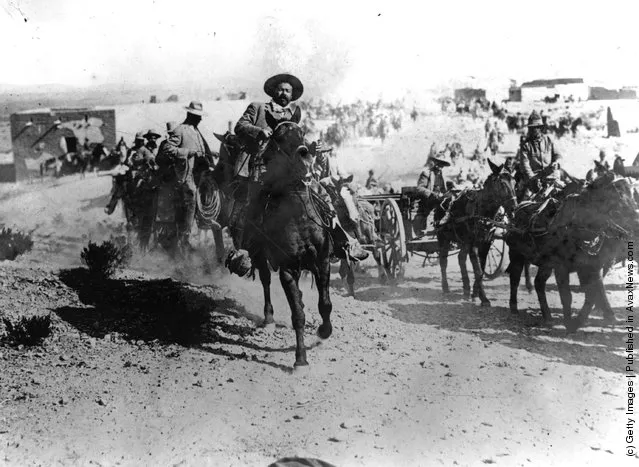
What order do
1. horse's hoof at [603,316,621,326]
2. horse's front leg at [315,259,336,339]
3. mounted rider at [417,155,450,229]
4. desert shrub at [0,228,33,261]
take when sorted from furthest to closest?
mounted rider at [417,155,450,229] → desert shrub at [0,228,33,261] → horse's hoof at [603,316,621,326] → horse's front leg at [315,259,336,339]

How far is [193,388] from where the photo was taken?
6457 millimetres

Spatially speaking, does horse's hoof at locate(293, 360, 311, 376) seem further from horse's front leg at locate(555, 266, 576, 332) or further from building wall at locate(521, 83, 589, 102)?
building wall at locate(521, 83, 589, 102)

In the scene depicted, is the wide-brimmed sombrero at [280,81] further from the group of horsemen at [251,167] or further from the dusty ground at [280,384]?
the dusty ground at [280,384]

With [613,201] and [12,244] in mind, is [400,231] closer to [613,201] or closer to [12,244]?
[613,201]

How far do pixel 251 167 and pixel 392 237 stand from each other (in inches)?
142

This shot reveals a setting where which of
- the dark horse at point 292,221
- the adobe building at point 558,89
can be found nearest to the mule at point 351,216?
the dark horse at point 292,221

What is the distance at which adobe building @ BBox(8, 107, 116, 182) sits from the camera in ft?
32.2

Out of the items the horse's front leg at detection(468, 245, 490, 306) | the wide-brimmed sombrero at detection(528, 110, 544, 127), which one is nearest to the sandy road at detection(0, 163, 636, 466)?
the horse's front leg at detection(468, 245, 490, 306)

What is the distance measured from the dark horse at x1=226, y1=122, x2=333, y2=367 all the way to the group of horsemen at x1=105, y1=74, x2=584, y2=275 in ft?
0.39

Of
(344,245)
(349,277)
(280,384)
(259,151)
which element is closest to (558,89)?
(349,277)

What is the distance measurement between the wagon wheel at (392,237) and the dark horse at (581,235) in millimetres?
1842

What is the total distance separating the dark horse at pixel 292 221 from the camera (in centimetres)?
635

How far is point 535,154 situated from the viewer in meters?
9.47

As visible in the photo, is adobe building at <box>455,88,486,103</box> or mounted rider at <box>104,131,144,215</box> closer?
adobe building at <box>455,88,486,103</box>
